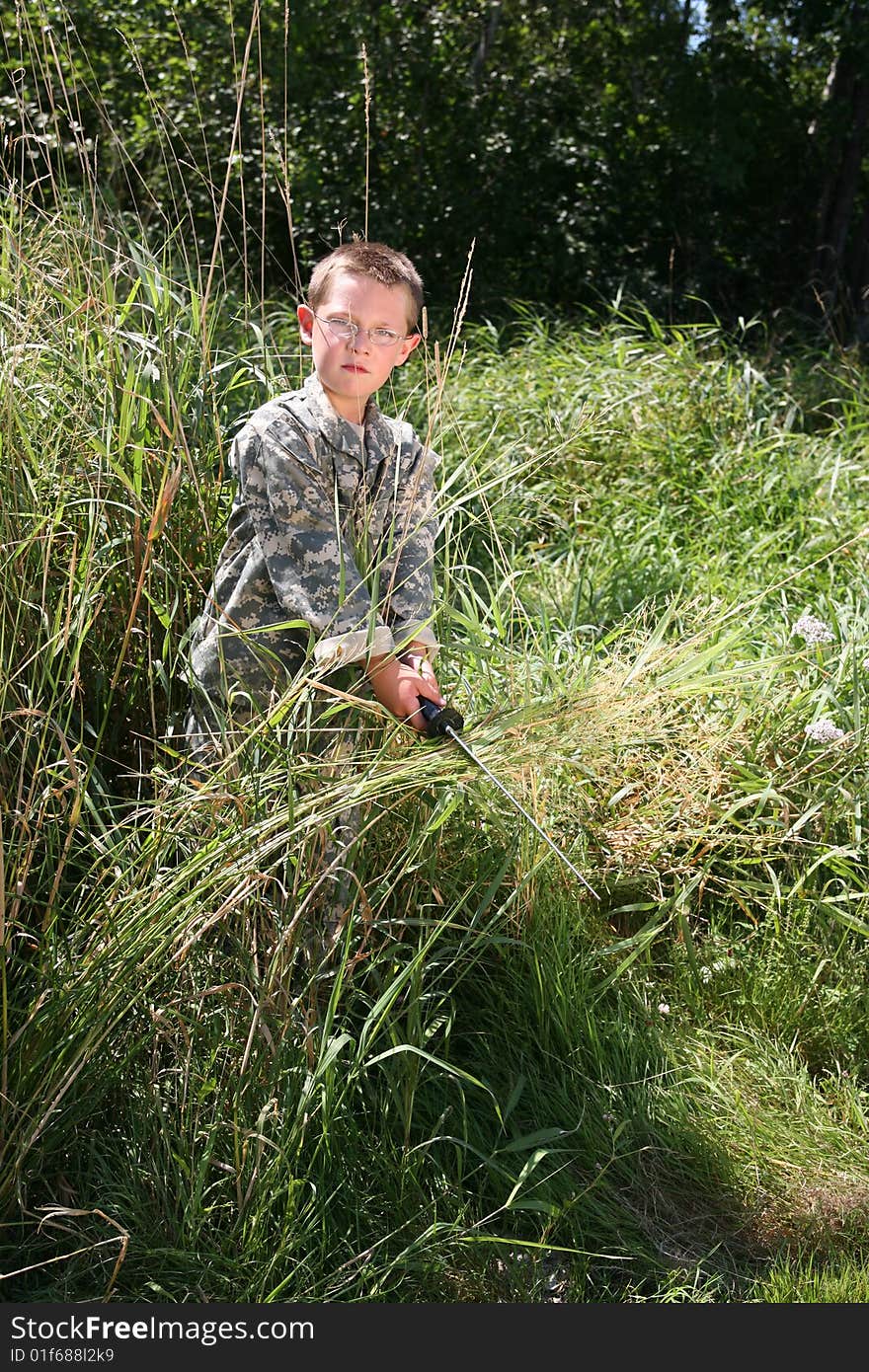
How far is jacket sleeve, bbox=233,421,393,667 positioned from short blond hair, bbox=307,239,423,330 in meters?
0.27

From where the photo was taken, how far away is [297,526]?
220 cm

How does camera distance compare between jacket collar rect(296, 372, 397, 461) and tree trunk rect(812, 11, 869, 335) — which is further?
tree trunk rect(812, 11, 869, 335)

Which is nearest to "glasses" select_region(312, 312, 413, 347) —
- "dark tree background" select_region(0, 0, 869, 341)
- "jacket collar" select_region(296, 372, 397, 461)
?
"jacket collar" select_region(296, 372, 397, 461)

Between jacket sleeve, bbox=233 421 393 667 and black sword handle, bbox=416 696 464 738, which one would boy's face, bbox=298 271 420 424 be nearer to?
jacket sleeve, bbox=233 421 393 667

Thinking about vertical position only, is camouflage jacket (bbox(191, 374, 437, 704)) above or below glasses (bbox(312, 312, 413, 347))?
below

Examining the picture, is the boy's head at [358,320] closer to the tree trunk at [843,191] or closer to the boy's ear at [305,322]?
the boy's ear at [305,322]

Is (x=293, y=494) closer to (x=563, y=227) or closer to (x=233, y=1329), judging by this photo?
(x=233, y=1329)

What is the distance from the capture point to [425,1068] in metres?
2.15

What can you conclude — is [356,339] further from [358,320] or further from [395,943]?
[395,943]

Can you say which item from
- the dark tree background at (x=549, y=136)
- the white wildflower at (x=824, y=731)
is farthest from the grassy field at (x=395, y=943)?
the dark tree background at (x=549, y=136)

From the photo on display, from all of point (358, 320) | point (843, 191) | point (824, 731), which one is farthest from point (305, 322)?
point (843, 191)

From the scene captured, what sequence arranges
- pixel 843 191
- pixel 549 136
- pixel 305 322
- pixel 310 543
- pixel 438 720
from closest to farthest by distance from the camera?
1. pixel 438 720
2. pixel 310 543
3. pixel 305 322
4. pixel 549 136
5. pixel 843 191

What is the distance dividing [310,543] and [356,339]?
355 millimetres

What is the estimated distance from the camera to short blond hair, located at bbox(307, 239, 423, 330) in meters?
2.21
